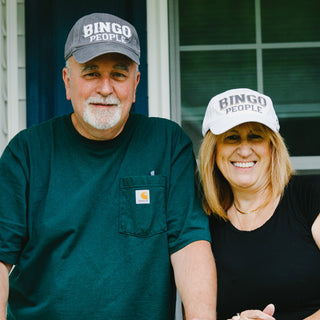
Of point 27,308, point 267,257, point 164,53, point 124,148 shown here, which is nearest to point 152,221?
point 124,148

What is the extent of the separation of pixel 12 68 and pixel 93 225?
108cm

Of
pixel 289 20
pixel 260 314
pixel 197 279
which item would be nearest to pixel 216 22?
pixel 289 20

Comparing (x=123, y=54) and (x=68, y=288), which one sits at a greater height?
(x=123, y=54)

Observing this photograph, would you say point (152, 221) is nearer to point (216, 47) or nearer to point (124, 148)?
point (124, 148)

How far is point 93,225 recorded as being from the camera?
178 cm

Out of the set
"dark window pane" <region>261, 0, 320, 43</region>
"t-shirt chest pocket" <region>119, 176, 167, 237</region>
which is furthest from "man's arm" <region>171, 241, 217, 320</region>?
"dark window pane" <region>261, 0, 320, 43</region>

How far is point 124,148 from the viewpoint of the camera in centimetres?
188

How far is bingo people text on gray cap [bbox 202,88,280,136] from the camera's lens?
1792 millimetres

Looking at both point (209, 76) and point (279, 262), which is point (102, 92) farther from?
point (209, 76)

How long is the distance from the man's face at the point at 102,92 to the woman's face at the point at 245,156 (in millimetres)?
397

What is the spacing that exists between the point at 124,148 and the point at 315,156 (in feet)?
4.20

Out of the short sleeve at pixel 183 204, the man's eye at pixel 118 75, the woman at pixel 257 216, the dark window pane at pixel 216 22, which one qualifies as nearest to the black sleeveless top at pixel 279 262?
the woman at pixel 257 216

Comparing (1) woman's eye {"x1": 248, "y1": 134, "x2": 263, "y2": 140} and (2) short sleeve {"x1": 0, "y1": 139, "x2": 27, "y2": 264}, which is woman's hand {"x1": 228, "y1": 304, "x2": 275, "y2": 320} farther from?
(2) short sleeve {"x1": 0, "y1": 139, "x2": 27, "y2": 264}

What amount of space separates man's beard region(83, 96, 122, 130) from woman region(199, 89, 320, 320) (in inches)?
13.9
